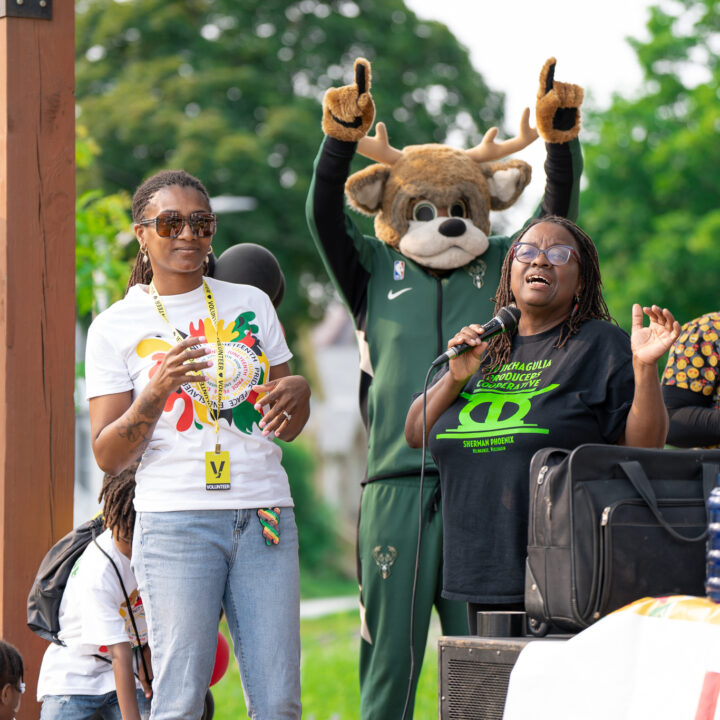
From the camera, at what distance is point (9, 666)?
386 centimetres

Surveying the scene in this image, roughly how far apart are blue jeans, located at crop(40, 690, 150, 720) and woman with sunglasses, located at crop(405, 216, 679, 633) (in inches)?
44.6

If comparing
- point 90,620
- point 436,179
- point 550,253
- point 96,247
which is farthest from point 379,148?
point 96,247

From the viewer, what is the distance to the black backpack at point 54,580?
13.4 feet

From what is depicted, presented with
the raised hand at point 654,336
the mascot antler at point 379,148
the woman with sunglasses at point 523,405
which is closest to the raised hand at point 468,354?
the woman with sunglasses at point 523,405

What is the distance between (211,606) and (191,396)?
1.91ft

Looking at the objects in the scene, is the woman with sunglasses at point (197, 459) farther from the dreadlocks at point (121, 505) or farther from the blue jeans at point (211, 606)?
the dreadlocks at point (121, 505)

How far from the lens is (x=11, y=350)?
4.44 meters

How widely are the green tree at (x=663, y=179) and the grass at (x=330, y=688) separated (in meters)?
8.98

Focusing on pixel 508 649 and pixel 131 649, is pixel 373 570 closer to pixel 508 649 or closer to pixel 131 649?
pixel 131 649

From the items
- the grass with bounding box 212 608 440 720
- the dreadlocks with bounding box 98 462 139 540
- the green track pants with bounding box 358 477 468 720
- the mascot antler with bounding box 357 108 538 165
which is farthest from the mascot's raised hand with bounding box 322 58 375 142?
the grass with bounding box 212 608 440 720

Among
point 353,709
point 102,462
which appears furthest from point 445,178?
point 353,709

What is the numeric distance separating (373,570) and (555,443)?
1212mm

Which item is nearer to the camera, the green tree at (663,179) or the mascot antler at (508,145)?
the mascot antler at (508,145)

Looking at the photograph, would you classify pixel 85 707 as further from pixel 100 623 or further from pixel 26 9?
pixel 26 9
